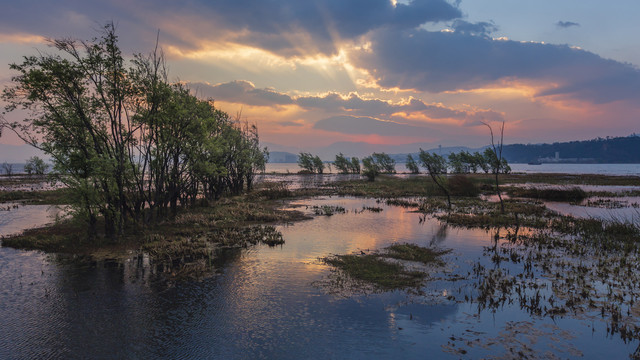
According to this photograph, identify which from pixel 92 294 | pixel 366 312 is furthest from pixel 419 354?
pixel 92 294

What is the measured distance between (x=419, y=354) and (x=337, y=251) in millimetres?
10968

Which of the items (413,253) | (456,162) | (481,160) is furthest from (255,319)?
(456,162)

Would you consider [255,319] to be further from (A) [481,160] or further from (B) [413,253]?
(A) [481,160]

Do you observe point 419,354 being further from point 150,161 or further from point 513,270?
point 150,161

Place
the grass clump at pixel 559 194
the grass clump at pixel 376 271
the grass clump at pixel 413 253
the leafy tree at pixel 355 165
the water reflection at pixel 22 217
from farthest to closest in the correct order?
the leafy tree at pixel 355 165 → the grass clump at pixel 559 194 → the water reflection at pixel 22 217 → the grass clump at pixel 413 253 → the grass clump at pixel 376 271

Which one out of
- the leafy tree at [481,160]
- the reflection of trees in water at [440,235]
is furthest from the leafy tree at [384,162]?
the reflection of trees in water at [440,235]

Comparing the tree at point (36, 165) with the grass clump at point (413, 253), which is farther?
the tree at point (36, 165)

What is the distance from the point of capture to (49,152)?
757 inches

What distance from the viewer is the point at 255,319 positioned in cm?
1097

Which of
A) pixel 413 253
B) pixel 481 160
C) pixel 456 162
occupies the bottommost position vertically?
pixel 413 253

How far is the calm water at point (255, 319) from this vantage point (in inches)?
361

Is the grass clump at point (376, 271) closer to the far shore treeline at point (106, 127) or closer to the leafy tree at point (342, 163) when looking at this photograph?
the far shore treeline at point (106, 127)

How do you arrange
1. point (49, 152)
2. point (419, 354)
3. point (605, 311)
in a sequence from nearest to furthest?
point (419, 354) < point (605, 311) < point (49, 152)

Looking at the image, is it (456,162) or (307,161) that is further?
(307,161)
